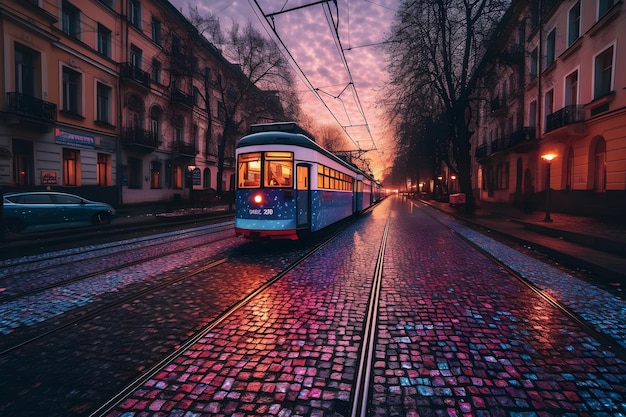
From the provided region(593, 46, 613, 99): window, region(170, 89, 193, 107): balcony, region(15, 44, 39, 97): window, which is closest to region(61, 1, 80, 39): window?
region(15, 44, 39, 97): window

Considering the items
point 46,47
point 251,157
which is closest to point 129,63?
point 46,47

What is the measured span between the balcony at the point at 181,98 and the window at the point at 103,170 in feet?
28.8

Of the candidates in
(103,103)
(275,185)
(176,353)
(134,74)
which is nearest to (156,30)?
(134,74)

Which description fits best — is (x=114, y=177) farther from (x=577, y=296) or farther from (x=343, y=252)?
(x=577, y=296)

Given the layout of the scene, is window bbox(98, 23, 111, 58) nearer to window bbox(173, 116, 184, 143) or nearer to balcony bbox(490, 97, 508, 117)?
window bbox(173, 116, 184, 143)

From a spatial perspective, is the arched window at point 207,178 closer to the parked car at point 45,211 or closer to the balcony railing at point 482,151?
the parked car at point 45,211

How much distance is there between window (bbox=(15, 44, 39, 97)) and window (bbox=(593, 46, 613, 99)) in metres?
27.4

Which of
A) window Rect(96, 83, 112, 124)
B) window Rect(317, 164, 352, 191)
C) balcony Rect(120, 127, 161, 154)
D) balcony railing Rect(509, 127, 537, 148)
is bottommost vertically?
window Rect(317, 164, 352, 191)

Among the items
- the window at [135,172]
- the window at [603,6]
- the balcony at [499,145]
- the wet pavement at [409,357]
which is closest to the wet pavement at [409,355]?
the wet pavement at [409,357]

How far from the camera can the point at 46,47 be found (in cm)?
1592

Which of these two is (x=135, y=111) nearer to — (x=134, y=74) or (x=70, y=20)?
(x=134, y=74)

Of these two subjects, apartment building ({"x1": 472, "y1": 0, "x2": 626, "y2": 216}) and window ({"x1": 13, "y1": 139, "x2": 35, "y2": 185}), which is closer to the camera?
apartment building ({"x1": 472, "y1": 0, "x2": 626, "y2": 216})

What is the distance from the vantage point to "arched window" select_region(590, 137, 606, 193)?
1488 cm

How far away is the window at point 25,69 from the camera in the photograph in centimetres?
1496
